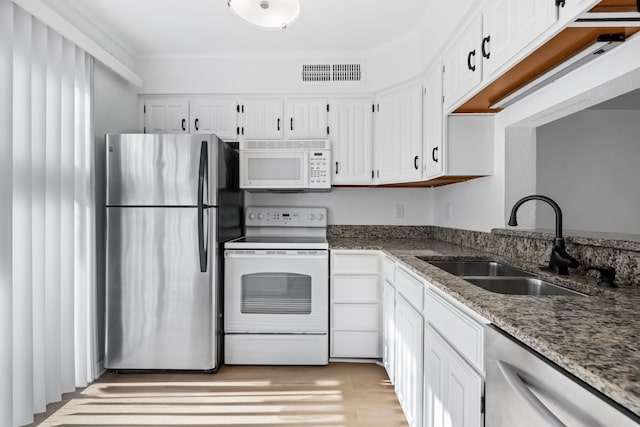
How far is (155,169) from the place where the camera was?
2402 millimetres

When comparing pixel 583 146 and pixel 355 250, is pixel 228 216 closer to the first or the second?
pixel 355 250

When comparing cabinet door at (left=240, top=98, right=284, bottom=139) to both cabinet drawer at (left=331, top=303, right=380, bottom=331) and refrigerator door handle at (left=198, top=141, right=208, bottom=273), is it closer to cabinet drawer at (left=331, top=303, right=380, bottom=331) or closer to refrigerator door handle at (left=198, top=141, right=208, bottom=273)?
refrigerator door handle at (left=198, top=141, right=208, bottom=273)

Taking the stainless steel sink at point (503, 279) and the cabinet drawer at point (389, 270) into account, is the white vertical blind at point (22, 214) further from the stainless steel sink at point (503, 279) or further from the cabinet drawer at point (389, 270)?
the stainless steel sink at point (503, 279)

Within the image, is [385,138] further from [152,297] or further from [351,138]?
[152,297]

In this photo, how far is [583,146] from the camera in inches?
103

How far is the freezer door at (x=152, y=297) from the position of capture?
2.41 metres

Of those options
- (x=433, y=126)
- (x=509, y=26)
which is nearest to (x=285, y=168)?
(x=433, y=126)

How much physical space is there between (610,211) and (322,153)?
2108 mm

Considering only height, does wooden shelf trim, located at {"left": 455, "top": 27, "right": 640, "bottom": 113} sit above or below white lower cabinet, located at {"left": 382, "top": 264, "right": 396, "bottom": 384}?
above

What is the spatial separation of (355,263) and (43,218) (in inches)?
75.8

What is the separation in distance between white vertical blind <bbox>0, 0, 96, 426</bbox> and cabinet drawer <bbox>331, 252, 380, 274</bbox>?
165 cm

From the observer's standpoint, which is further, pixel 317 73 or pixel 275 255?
pixel 317 73

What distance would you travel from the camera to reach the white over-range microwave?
9.53 feet

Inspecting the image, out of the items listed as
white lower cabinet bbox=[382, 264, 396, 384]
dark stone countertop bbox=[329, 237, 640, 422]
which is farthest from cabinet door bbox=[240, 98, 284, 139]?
dark stone countertop bbox=[329, 237, 640, 422]
